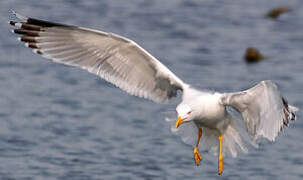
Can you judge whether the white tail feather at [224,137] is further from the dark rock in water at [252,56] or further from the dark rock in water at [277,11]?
the dark rock in water at [277,11]

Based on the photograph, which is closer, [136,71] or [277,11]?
[136,71]

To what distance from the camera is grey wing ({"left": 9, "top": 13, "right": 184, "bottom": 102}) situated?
8234 millimetres

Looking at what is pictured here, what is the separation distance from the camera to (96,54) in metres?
8.34

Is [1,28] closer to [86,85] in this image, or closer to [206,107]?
[86,85]

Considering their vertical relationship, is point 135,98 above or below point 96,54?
below

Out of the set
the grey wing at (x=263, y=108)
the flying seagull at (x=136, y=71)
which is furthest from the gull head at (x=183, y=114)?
the grey wing at (x=263, y=108)

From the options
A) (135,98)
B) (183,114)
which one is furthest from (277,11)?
(183,114)

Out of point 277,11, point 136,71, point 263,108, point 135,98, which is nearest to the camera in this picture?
point 263,108

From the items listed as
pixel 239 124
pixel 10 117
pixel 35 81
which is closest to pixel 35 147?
pixel 10 117

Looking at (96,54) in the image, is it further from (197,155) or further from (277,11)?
(277,11)

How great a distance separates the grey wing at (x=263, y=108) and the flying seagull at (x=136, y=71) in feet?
0.04

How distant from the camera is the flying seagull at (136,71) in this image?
25.8 ft

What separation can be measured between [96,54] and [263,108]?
1854 mm

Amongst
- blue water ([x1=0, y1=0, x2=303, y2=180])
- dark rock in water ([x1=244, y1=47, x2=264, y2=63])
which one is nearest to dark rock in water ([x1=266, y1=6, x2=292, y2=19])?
blue water ([x1=0, y1=0, x2=303, y2=180])
